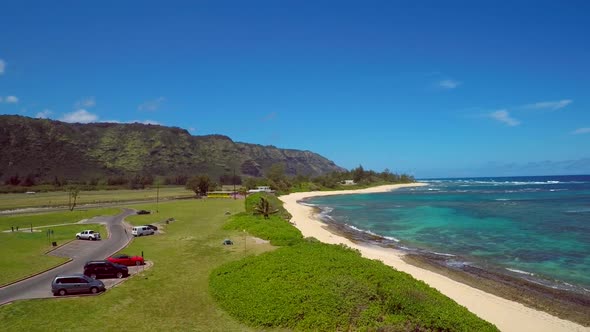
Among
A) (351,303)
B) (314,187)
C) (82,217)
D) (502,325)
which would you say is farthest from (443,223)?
(314,187)

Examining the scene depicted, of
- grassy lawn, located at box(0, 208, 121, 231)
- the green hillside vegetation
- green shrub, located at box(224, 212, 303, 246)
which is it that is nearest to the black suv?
the green hillside vegetation

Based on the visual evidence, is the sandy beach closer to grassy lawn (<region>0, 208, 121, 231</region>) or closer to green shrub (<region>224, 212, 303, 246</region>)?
green shrub (<region>224, 212, 303, 246</region>)

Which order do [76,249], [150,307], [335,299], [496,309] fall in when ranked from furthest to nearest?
[76,249]
[496,309]
[150,307]
[335,299]

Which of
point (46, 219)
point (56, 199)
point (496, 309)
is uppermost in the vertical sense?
point (56, 199)

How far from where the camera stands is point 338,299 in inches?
842

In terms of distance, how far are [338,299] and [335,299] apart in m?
0.16

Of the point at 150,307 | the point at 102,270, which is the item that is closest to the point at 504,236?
the point at 150,307

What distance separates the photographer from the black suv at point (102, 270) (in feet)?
96.3

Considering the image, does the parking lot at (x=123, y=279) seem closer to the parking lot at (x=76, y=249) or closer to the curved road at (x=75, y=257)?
the curved road at (x=75, y=257)

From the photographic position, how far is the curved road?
83.0 feet

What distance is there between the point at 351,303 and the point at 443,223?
53362mm

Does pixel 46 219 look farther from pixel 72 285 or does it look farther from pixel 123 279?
pixel 72 285

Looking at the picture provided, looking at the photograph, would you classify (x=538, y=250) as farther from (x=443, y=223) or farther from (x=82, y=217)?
(x=82, y=217)

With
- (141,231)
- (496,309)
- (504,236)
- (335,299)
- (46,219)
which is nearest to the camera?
(335,299)
